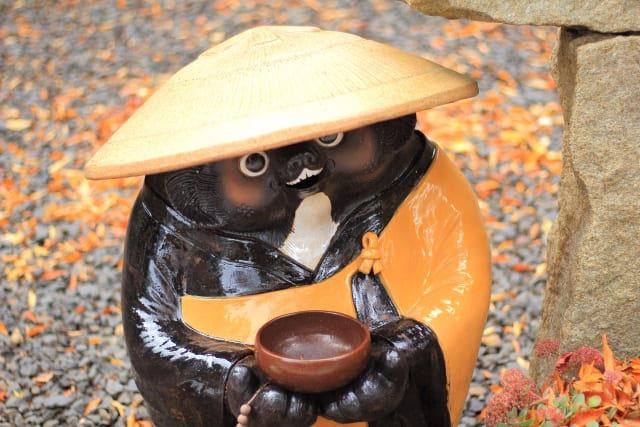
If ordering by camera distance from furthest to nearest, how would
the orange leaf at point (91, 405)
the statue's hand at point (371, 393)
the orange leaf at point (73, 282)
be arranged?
1. the orange leaf at point (73, 282)
2. the orange leaf at point (91, 405)
3. the statue's hand at point (371, 393)

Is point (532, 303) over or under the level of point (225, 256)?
under

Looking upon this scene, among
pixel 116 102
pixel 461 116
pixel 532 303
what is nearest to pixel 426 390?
pixel 532 303

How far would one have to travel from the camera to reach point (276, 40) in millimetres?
2297

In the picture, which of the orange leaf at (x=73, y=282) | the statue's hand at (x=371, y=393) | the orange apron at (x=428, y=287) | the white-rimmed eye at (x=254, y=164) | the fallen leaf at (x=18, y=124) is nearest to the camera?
the statue's hand at (x=371, y=393)

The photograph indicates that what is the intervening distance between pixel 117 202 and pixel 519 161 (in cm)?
270

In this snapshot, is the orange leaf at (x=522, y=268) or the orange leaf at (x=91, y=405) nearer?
the orange leaf at (x=91, y=405)

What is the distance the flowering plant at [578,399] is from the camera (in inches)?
95.4

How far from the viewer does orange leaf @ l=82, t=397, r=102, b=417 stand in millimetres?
4165

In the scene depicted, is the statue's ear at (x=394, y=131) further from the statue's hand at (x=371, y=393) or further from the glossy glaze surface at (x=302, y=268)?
the statue's hand at (x=371, y=393)

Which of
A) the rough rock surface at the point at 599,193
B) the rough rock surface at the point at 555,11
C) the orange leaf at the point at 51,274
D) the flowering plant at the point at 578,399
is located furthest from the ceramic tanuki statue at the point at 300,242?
the orange leaf at the point at 51,274

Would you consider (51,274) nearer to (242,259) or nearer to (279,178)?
(242,259)

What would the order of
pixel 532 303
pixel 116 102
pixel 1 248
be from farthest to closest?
pixel 116 102 → pixel 1 248 → pixel 532 303

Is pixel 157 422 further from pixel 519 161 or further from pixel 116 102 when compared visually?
pixel 116 102

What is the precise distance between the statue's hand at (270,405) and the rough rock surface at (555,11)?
1157 mm
